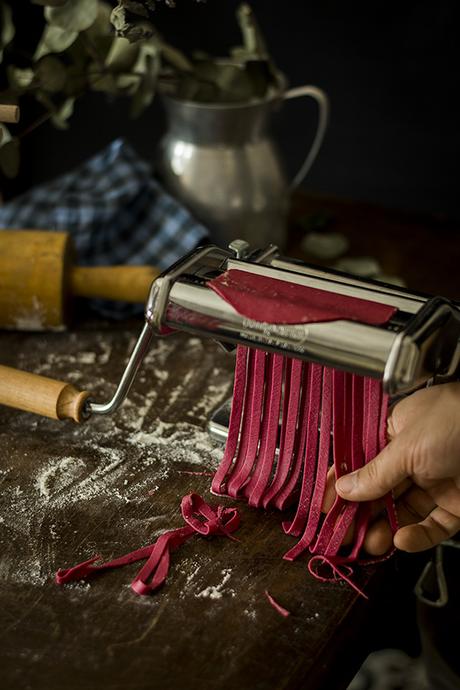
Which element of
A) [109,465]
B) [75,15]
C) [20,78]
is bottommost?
[109,465]

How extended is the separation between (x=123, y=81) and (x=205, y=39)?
43 centimetres

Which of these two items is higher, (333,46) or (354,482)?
(333,46)

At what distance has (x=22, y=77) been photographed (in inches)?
48.3

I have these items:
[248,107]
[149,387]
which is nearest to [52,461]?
[149,387]

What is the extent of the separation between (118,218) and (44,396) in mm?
441

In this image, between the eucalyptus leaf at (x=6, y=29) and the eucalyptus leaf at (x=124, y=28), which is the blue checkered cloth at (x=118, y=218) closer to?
the eucalyptus leaf at (x=6, y=29)

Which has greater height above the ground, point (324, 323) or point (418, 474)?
point (324, 323)

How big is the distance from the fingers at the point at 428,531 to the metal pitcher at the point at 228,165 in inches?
23.2

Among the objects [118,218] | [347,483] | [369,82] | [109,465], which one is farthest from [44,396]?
[369,82]

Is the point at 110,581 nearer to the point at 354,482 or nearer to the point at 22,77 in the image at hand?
the point at 354,482

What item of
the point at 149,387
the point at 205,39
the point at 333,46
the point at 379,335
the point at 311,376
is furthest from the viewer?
the point at 205,39

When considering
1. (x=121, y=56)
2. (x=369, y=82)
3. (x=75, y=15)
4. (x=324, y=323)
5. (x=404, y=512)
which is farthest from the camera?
(x=369, y=82)

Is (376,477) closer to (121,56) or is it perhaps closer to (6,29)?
(121,56)

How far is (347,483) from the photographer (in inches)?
29.0
